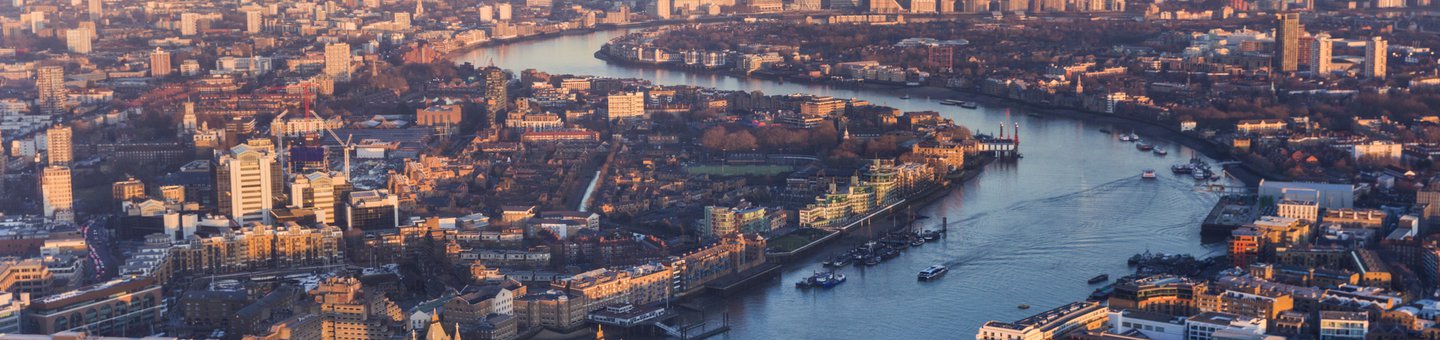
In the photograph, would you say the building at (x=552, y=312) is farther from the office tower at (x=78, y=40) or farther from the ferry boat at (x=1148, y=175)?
the office tower at (x=78, y=40)

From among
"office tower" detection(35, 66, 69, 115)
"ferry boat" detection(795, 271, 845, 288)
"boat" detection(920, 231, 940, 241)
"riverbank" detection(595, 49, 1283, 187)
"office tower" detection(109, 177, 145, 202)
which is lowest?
"ferry boat" detection(795, 271, 845, 288)

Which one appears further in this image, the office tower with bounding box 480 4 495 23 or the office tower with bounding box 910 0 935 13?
the office tower with bounding box 910 0 935 13

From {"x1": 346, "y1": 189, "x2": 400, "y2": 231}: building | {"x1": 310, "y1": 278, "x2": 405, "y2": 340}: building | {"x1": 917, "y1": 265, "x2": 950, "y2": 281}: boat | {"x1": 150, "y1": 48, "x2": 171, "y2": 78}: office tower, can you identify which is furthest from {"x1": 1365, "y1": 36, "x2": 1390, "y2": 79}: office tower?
{"x1": 310, "y1": 278, "x2": 405, "y2": 340}: building

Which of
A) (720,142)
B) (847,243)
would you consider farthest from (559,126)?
(847,243)

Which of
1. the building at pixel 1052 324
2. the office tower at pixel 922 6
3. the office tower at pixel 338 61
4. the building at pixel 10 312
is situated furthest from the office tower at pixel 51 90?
the office tower at pixel 922 6

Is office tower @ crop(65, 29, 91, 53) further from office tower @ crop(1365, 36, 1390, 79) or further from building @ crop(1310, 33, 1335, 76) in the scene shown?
office tower @ crop(1365, 36, 1390, 79)

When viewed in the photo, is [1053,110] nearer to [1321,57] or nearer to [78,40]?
[1321,57]
